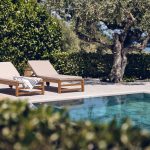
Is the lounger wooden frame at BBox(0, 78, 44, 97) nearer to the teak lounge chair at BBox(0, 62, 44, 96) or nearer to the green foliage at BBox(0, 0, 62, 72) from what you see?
the teak lounge chair at BBox(0, 62, 44, 96)

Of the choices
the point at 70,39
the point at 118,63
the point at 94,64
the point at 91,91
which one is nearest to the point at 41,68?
the point at 91,91

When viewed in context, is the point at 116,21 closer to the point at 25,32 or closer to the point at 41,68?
the point at 41,68

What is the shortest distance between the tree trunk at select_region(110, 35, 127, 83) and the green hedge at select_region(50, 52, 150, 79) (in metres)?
1.52

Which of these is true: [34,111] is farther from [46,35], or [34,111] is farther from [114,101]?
[46,35]

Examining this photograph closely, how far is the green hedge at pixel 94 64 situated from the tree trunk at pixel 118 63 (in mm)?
1525

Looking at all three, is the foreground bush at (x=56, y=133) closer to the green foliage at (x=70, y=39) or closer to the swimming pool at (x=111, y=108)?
the swimming pool at (x=111, y=108)

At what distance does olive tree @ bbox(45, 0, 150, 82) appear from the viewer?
19.2 metres

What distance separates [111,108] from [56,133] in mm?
10868

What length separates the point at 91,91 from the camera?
699 inches

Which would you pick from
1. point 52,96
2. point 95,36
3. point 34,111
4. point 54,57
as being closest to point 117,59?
point 95,36

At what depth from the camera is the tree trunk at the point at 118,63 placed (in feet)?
70.2

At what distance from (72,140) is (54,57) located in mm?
18667

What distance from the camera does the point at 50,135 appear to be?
435 centimetres

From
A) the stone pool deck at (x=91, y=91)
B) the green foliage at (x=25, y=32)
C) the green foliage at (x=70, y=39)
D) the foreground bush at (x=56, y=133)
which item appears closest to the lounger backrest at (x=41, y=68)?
the stone pool deck at (x=91, y=91)
